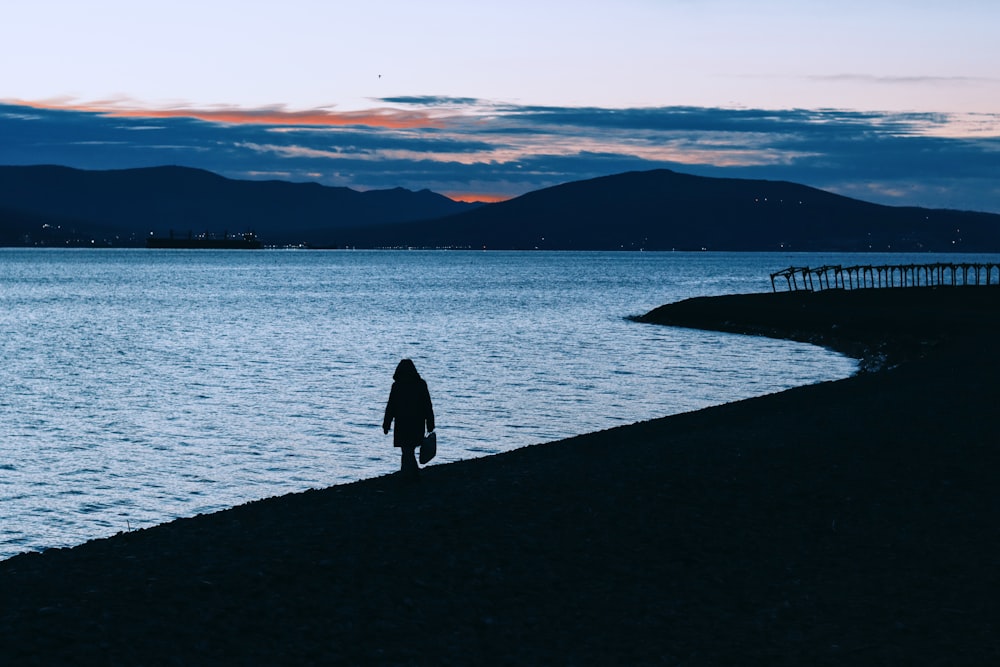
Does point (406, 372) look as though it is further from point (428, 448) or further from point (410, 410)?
point (428, 448)

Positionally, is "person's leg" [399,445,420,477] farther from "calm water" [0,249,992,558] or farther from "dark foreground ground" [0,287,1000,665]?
"calm water" [0,249,992,558]

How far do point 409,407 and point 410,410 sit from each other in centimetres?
5

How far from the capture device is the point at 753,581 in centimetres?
1095

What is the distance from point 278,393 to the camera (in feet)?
134

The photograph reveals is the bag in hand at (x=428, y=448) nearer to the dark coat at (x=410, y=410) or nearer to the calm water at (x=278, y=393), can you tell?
the dark coat at (x=410, y=410)

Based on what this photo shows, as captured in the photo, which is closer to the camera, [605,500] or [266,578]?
[266,578]

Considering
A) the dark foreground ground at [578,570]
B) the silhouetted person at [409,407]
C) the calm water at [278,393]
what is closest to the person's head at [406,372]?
the silhouetted person at [409,407]

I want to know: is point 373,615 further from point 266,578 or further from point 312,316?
point 312,316

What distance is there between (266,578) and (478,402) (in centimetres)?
2684

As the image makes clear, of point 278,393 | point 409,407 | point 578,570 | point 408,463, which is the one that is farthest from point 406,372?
point 278,393

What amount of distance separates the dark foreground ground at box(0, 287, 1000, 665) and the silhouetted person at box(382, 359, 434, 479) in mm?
853

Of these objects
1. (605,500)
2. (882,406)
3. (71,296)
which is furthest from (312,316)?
(605,500)

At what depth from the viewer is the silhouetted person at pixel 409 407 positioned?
15978mm

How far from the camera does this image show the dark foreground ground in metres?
9.08
